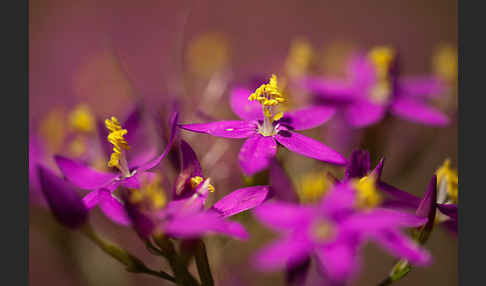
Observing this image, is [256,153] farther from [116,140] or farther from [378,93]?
[378,93]

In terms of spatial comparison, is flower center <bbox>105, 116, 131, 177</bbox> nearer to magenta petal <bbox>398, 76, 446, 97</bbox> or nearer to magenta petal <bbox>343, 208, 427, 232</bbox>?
magenta petal <bbox>343, 208, 427, 232</bbox>

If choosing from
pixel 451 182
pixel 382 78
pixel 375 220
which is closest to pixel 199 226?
pixel 375 220

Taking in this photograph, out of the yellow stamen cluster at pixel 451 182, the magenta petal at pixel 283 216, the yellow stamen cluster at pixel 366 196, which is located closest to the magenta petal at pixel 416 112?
the yellow stamen cluster at pixel 451 182

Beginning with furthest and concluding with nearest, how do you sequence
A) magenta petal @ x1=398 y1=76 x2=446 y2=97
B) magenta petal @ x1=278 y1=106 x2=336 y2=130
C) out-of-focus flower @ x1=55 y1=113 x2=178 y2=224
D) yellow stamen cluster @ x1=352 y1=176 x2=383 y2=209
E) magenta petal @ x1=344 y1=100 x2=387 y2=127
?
1. magenta petal @ x1=398 y1=76 x2=446 y2=97
2. magenta petal @ x1=344 y1=100 x2=387 y2=127
3. magenta petal @ x1=278 y1=106 x2=336 y2=130
4. out-of-focus flower @ x1=55 y1=113 x2=178 y2=224
5. yellow stamen cluster @ x1=352 y1=176 x2=383 y2=209

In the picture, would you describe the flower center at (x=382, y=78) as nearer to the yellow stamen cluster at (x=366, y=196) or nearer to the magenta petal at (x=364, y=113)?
the magenta petal at (x=364, y=113)

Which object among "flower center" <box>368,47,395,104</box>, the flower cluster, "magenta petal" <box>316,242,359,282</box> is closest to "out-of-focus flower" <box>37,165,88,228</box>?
the flower cluster
